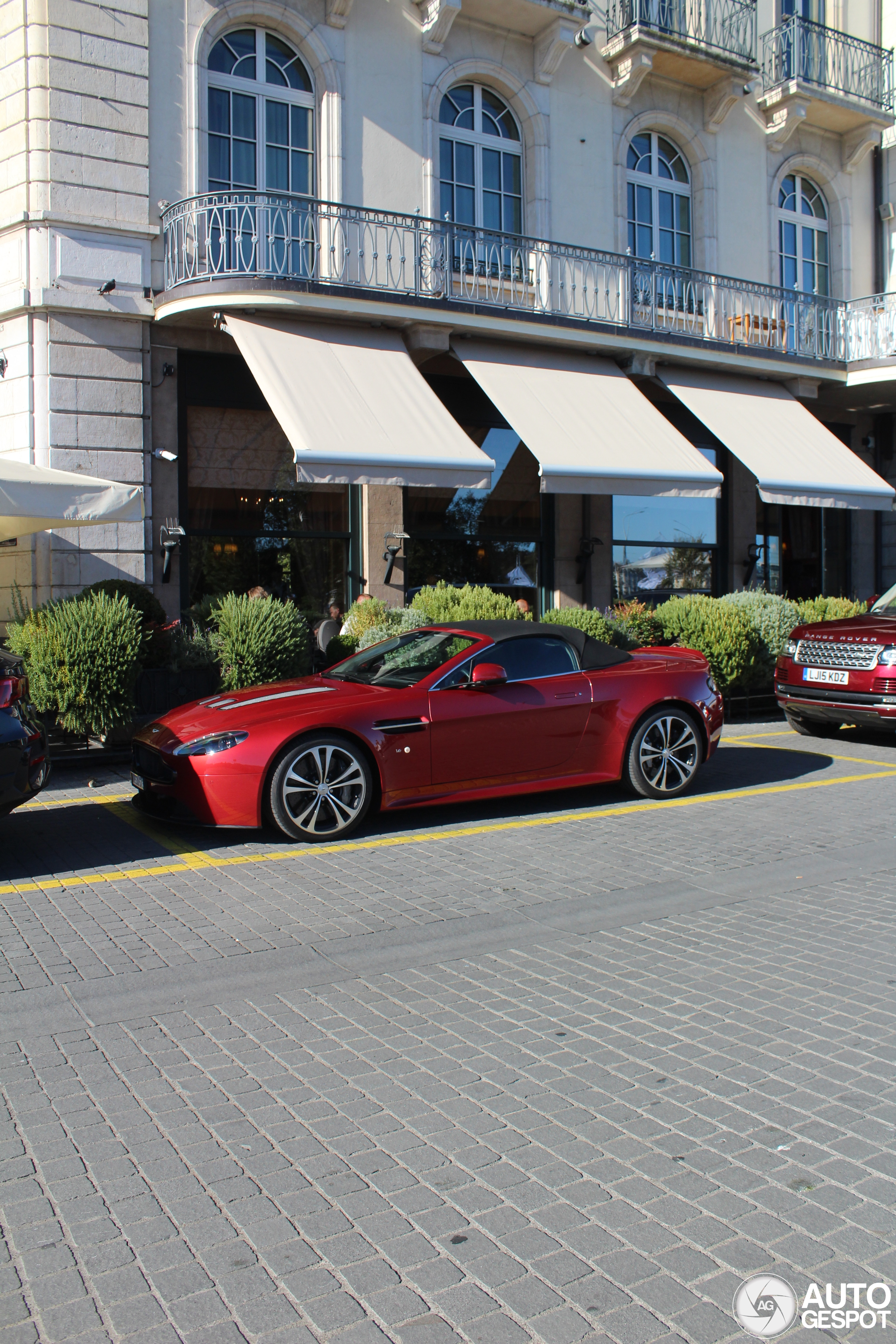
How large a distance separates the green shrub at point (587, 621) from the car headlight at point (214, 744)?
6.34 metres

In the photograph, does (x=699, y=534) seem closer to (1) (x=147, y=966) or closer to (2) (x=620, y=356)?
(2) (x=620, y=356)

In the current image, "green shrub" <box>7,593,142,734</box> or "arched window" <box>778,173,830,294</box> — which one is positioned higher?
"arched window" <box>778,173,830,294</box>

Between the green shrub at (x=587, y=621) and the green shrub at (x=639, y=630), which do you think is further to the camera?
the green shrub at (x=639, y=630)

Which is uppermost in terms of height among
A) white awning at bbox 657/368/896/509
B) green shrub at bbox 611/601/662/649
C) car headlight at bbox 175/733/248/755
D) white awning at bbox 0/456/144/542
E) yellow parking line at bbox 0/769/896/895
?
white awning at bbox 657/368/896/509

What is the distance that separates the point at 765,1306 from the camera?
248 cm

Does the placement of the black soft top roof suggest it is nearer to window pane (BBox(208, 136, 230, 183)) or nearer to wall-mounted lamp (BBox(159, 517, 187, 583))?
wall-mounted lamp (BBox(159, 517, 187, 583))

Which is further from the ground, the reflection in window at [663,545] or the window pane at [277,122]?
the window pane at [277,122]

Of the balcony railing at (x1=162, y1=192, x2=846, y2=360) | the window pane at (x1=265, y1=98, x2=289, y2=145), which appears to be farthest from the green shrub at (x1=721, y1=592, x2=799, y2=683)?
the window pane at (x1=265, y1=98, x2=289, y2=145)

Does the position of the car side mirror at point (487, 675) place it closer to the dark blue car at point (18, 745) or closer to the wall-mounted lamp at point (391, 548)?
the dark blue car at point (18, 745)

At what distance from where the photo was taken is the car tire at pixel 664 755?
329 inches

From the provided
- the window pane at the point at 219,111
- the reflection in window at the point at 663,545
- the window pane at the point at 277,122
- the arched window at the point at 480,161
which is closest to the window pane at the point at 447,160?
the arched window at the point at 480,161

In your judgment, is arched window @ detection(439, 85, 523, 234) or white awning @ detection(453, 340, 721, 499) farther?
arched window @ detection(439, 85, 523, 234)

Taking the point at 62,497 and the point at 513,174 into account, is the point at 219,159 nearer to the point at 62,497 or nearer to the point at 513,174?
the point at 513,174

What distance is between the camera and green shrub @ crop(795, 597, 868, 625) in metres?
14.8
